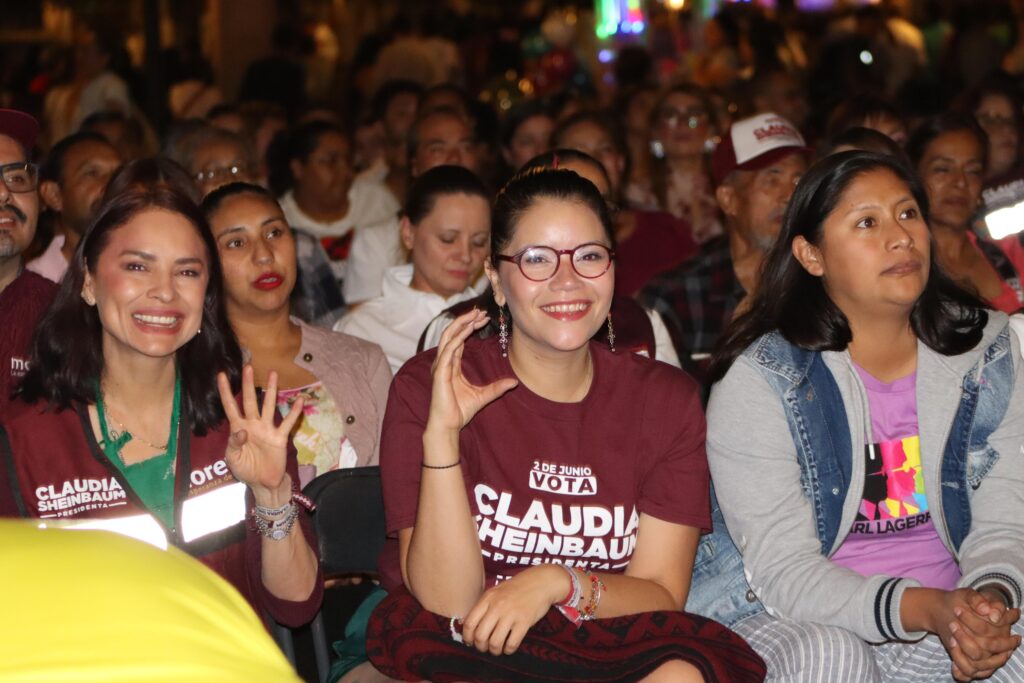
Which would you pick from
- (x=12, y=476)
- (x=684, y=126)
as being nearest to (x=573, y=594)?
(x=12, y=476)

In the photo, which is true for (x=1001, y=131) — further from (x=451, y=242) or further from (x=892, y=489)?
(x=892, y=489)

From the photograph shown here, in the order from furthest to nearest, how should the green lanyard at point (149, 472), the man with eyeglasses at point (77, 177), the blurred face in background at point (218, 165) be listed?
the blurred face in background at point (218, 165) < the man with eyeglasses at point (77, 177) < the green lanyard at point (149, 472)

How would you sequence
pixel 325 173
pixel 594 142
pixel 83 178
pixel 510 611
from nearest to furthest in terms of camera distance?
1. pixel 510 611
2. pixel 83 178
3. pixel 594 142
4. pixel 325 173

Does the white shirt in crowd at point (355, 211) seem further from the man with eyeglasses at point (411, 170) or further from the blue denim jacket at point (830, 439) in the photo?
the blue denim jacket at point (830, 439)

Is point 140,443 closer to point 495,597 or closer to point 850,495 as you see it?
point 495,597

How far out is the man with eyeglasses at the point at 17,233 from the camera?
12.3ft

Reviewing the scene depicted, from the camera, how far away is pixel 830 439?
10.8 ft

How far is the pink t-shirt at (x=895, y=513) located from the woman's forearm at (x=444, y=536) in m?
1.06

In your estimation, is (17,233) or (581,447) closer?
(581,447)

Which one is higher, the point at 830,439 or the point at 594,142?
the point at 594,142

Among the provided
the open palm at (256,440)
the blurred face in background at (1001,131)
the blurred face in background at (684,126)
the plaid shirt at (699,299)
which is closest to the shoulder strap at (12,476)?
the open palm at (256,440)

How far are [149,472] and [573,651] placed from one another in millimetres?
1162

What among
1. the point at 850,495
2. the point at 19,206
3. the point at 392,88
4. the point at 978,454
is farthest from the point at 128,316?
the point at 392,88

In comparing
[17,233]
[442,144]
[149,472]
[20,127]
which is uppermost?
[442,144]
